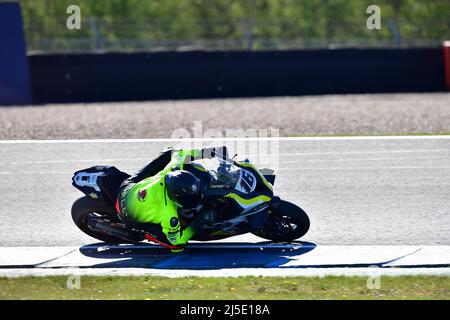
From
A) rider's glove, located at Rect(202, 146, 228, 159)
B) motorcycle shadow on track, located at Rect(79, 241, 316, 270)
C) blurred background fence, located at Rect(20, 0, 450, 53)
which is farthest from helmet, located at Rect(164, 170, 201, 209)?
blurred background fence, located at Rect(20, 0, 450, 53)

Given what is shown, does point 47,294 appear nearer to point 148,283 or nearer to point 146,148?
point 148,283

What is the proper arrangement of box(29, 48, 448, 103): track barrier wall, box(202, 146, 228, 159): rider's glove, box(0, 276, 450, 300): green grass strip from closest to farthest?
box(0, 276, 450, 300): green grass strip, box(202, 146, 228, 159): rider's glove, box(29, 48, 448, 103): track barrier wall

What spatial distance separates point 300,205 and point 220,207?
2314mm

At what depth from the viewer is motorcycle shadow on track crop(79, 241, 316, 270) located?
8.24 meters

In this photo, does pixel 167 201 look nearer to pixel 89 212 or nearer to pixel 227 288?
pixel 89 212

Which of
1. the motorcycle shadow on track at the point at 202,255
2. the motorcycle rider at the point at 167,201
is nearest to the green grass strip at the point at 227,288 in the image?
the motorcycle shadow on track at the point at 202,255

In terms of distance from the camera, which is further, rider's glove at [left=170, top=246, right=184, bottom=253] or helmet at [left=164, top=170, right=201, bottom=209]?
rider's glove at [left=170, top=246, right=184, bottom=253]

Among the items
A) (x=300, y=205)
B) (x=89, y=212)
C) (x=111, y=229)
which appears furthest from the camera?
(x=300, y=205)

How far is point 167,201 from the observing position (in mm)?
8305

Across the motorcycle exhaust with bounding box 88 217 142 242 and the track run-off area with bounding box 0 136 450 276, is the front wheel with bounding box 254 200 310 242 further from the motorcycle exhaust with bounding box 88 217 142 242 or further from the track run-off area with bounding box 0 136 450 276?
the motorcycle exhaust with bounding box 88 217 142 242

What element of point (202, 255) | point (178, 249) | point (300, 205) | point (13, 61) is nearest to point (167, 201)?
point (178, 249)

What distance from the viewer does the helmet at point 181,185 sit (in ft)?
26.6

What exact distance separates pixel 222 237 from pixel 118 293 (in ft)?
5.83
